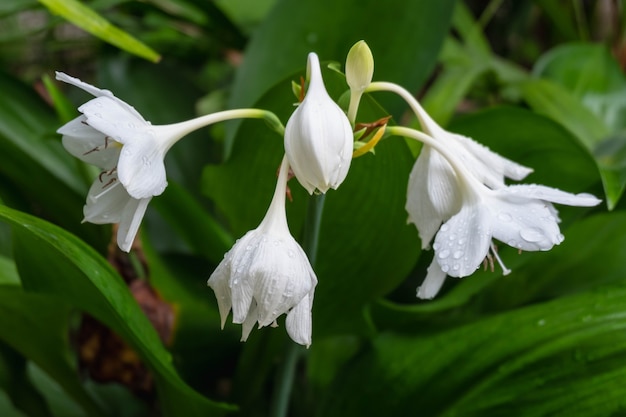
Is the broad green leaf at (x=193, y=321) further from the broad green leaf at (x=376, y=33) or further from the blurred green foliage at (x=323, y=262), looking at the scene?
the broad green leaf at (x=376, y=33)

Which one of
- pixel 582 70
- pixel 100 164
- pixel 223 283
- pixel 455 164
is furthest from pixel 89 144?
pixel 582 70

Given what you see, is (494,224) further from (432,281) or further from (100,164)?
(100,164)

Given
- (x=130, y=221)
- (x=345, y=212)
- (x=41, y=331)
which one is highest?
(x=130, y=221)

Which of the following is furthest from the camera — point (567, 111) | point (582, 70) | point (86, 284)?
point (582, 70)

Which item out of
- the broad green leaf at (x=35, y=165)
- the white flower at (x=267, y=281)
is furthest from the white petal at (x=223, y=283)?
the broad green leaf at (x=35, y=165)

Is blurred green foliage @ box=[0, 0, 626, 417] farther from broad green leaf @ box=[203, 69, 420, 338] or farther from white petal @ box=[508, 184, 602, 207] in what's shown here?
white petal @ box=[508, 184, 602, 207]

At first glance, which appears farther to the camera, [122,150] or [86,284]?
[86,284]
